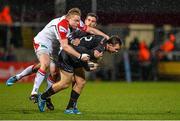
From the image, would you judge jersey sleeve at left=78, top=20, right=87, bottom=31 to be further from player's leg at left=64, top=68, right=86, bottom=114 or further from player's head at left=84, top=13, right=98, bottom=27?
player's leg at left=64, top=68, right=86, bottom=114

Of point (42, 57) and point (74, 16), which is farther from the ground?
point (74, 16)

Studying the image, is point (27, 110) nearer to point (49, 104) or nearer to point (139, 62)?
point (49, 104)

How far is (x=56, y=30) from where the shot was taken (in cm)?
1315

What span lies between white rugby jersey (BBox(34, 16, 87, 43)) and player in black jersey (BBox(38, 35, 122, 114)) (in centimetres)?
41

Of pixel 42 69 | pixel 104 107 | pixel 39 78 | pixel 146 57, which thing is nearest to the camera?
pixel 39 78

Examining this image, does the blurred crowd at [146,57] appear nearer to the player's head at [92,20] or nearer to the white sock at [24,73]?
the white sock at [24,73]

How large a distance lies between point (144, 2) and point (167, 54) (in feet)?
39.1

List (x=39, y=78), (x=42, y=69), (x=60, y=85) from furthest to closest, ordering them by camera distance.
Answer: (x=42, y=69), (x=39, y=78), (x=60, y=85)

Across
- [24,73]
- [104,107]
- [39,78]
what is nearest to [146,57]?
[104,107]

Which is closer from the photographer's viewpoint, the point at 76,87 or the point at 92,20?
the point at 76,87

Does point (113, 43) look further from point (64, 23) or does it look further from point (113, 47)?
point (64, 23)

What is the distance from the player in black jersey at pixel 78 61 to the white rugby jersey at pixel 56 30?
1.35 feet

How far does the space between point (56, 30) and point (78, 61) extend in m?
0.77

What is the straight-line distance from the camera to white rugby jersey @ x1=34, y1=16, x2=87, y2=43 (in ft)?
41.8
